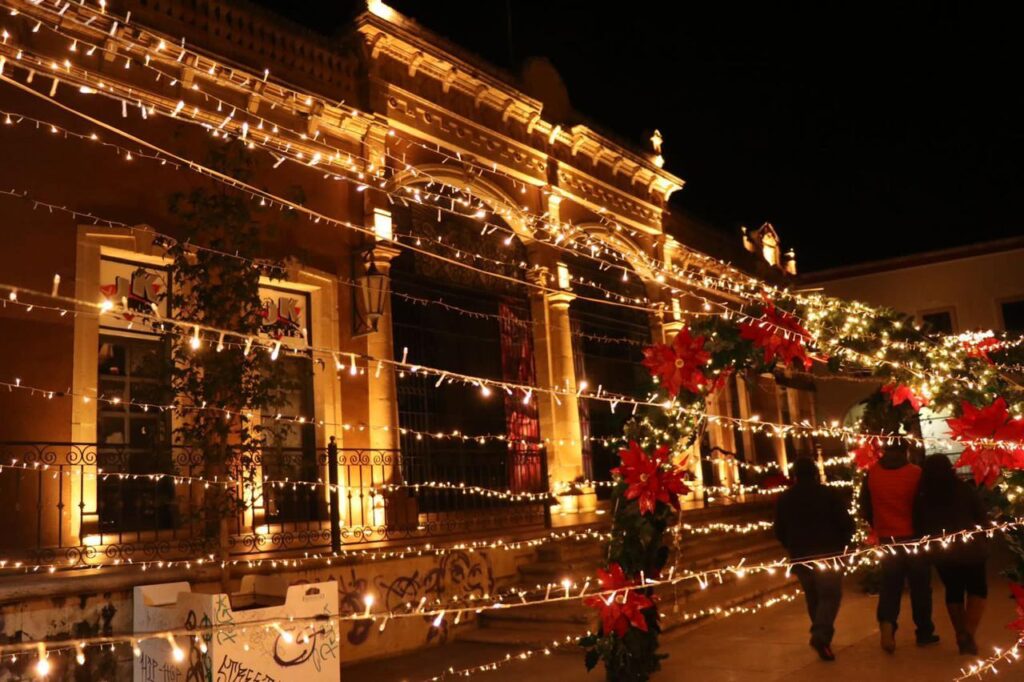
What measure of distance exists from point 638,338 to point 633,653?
10.4 metres

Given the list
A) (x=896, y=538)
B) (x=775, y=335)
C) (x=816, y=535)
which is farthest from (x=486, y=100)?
(x=896, y=538)

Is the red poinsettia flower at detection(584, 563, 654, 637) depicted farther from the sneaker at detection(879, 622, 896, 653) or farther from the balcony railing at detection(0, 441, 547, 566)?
the balcony railing at detection(0, 441, 547, 566)

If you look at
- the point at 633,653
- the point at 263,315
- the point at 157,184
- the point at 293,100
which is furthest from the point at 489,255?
the point at 633,653

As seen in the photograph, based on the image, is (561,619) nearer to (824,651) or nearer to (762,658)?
(762,658)

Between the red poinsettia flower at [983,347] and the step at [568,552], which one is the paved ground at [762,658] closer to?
the step at [568,552]

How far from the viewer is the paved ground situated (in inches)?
244

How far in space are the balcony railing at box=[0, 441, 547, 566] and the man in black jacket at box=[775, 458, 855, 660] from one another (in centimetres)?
378

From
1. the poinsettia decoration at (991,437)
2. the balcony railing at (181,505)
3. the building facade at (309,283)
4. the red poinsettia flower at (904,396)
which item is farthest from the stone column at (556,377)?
the poinsettia decoration at (991,437)

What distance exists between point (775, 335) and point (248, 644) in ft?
13.3

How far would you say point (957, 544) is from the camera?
21.1 feet

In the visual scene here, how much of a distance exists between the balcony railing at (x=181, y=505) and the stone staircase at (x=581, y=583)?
3.79ft

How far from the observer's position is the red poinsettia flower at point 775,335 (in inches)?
242

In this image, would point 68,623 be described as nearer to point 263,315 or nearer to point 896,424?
point 263,315

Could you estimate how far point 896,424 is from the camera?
285 inches
